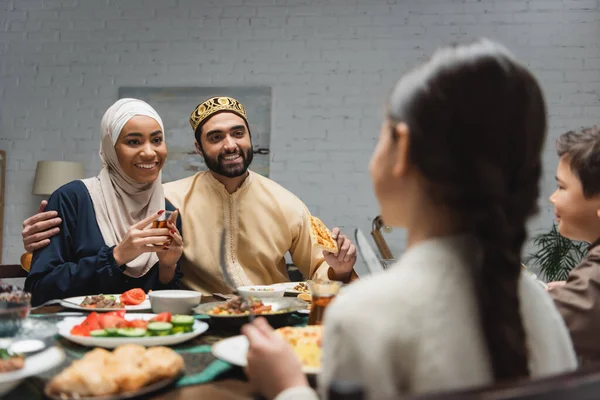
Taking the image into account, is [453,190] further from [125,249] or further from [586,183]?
[125,249]

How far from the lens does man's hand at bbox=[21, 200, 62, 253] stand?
2.26m

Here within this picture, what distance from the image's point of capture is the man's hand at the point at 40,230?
89.0 inches

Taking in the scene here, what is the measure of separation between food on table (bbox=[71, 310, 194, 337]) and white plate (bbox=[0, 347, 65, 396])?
0.19m

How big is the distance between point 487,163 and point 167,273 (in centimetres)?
190

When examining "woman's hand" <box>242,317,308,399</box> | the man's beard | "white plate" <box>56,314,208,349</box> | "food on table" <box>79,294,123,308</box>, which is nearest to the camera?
"woman's hand" <box>242,317,308,399</box>

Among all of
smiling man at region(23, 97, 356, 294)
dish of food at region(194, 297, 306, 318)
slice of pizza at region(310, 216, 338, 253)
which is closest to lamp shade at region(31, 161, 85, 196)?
smiling man at region(23, 97, 356, 294)

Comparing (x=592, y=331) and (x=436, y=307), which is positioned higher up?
(x=436, y=307)

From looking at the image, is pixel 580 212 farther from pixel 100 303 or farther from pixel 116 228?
pixel 116 228

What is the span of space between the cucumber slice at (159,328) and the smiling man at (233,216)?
1.33m

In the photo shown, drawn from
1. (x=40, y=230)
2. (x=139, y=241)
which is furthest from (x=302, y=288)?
(x=40, y=230)

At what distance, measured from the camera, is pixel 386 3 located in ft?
16.8

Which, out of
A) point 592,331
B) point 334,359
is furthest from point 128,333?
point 592,331

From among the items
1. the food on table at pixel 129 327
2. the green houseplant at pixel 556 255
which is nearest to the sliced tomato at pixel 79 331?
the food on table at pixel 129 327

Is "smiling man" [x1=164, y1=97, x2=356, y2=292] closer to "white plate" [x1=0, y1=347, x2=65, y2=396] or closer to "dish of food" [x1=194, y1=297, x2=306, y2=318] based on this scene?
"dish of food" [x1=194, y1=297, x2=306, y2=318]
